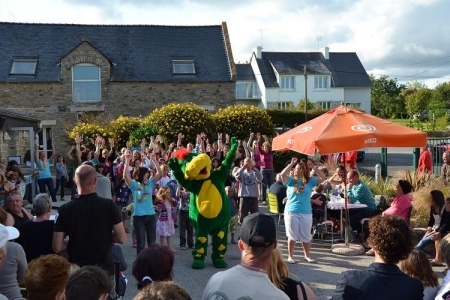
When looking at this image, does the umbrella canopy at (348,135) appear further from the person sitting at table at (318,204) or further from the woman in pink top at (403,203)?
the person sitting at table at (318,204)

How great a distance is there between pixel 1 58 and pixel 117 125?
903 cm

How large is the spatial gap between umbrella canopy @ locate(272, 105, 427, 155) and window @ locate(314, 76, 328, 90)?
1774 inches

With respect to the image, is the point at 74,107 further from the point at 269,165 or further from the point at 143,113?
the point at 269,165

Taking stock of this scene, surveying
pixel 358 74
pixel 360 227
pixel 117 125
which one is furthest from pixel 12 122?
pixel 358 74

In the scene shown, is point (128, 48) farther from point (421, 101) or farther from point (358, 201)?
point (421, 101)

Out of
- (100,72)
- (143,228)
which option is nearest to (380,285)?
(143,228)

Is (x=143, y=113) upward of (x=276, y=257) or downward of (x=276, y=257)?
upward

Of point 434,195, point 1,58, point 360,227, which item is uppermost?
point 1,58

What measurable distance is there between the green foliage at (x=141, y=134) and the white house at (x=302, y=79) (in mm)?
31620

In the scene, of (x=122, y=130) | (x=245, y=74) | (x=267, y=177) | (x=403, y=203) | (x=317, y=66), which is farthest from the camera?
(x=245, y=74)

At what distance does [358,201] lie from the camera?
10.4 meters

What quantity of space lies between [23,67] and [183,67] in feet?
26.8

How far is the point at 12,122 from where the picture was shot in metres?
15.1

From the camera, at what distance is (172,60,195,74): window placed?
92.8 ft
